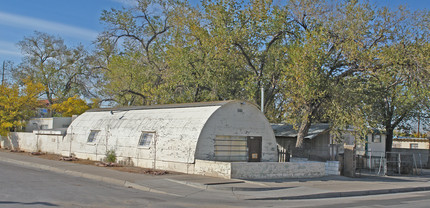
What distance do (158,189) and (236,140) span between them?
8254 mm

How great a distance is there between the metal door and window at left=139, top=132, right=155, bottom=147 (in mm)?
5563

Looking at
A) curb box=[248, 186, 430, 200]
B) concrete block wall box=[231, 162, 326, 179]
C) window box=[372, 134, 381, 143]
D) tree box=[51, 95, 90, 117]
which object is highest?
tree box=[51, 95, 90, 117]

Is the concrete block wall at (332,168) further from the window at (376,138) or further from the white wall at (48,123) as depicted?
the white wall at (48,123)

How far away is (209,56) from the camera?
29.5 meters

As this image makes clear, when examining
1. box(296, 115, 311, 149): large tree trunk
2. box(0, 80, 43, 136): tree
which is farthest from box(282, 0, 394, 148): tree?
box(0, 80, 43, 136): tree

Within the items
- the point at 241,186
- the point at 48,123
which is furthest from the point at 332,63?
the point at 48,123

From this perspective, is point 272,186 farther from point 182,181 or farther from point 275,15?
point 275,15

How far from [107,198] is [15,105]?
2715 cm

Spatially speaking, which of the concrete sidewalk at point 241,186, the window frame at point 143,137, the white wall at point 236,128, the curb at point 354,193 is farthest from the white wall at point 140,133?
the curb at point 354,193

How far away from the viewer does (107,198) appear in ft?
39.3

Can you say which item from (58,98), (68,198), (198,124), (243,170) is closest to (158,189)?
(68,198)

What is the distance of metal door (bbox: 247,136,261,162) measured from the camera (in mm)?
22125

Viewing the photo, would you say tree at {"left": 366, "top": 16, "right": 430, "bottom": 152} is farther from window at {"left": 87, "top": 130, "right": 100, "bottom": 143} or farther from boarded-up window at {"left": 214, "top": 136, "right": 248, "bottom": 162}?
window at {"left": 87, "top": 130, "right": 100, "bottom": 143}

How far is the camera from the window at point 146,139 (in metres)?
22.2
